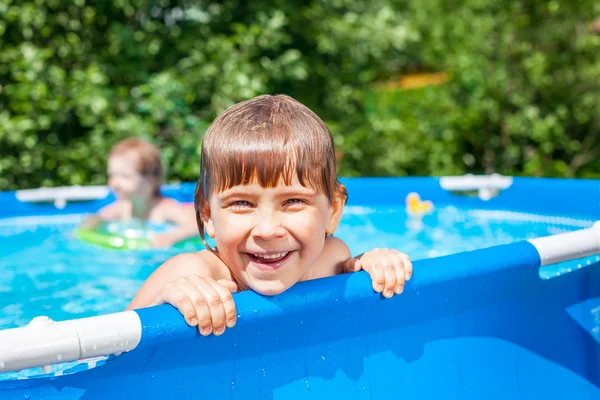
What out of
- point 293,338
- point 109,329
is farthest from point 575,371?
point 109,329

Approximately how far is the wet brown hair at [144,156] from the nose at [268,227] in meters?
2.87

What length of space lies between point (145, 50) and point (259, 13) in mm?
1013

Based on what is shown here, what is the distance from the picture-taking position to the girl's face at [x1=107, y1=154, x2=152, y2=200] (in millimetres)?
4230

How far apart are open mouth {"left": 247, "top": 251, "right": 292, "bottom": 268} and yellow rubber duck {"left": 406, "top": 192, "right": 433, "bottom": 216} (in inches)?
122

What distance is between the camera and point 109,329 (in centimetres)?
136

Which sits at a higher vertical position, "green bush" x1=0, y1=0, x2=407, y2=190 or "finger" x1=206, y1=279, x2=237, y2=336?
"green bush" x1=0, y1=0, x2=407, y2=190

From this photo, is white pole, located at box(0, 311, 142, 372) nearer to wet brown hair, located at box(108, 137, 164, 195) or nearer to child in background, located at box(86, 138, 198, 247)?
child in background, located at box(86, 138, 198, 247)

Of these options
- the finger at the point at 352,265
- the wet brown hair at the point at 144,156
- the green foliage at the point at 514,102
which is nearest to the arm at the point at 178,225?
the wet brown hair at the point at 144,156

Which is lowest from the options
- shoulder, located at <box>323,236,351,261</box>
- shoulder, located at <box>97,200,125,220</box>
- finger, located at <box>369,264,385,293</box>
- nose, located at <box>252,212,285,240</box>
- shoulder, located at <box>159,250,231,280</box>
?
finger, located at <box>369,264,385,293</box>

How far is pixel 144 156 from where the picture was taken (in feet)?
14.1

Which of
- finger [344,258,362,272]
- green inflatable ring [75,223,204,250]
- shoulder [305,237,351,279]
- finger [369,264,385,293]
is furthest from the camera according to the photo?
green inflatable ring [75,223,204,250]

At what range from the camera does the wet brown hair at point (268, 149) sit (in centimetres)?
158

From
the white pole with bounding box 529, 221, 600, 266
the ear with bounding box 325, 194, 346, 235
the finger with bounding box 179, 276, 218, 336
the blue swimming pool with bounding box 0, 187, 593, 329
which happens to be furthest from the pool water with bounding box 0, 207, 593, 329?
the finger with bounding box 179, 276, 218, 336

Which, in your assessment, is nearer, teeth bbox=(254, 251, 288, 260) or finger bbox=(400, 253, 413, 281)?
teeth bbox=(254, 251, 288, 260)
